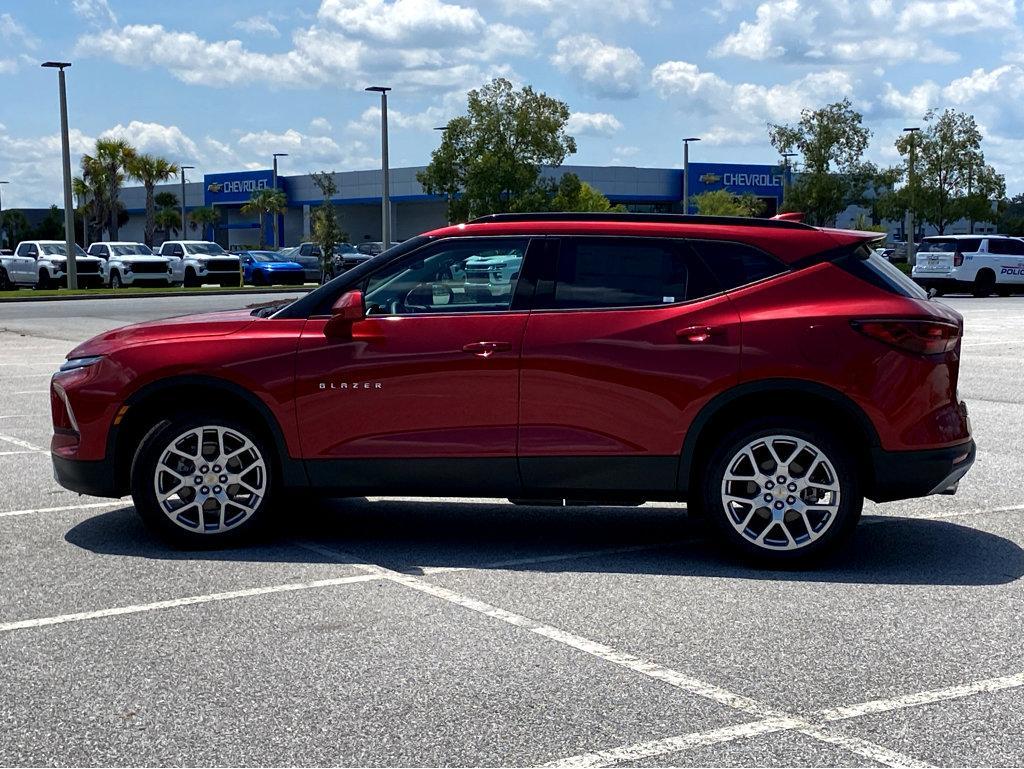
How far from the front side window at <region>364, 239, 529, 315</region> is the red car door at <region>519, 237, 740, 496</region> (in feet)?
0.83

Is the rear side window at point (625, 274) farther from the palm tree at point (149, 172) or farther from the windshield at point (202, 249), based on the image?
the palm tree at point (149, 172)

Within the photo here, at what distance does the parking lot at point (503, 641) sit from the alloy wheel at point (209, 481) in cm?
21

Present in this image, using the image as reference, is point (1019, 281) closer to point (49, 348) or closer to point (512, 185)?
point (512, 185)

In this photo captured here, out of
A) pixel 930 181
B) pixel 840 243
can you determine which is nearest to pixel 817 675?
pixel 840 243

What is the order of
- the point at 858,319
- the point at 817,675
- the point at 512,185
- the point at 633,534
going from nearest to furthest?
1. the point at 817,675
2. the point at 858,319
3. the point at 633,534
4. the point at 512,185

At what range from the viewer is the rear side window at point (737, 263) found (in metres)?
6.83

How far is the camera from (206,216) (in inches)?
3999

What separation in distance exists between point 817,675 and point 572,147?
44.9 meters

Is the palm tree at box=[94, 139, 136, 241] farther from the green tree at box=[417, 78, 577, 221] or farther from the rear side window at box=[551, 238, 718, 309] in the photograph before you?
the rear side window at box=[551, 238, 718, 309]

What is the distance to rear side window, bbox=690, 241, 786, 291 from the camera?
22.4 feet

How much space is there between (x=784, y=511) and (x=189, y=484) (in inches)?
117

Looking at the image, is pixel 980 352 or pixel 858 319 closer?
pixel 858 319

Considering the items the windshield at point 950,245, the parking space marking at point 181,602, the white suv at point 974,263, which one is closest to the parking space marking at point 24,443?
the parking space marking at point 181,602

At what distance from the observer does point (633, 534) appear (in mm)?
7609
